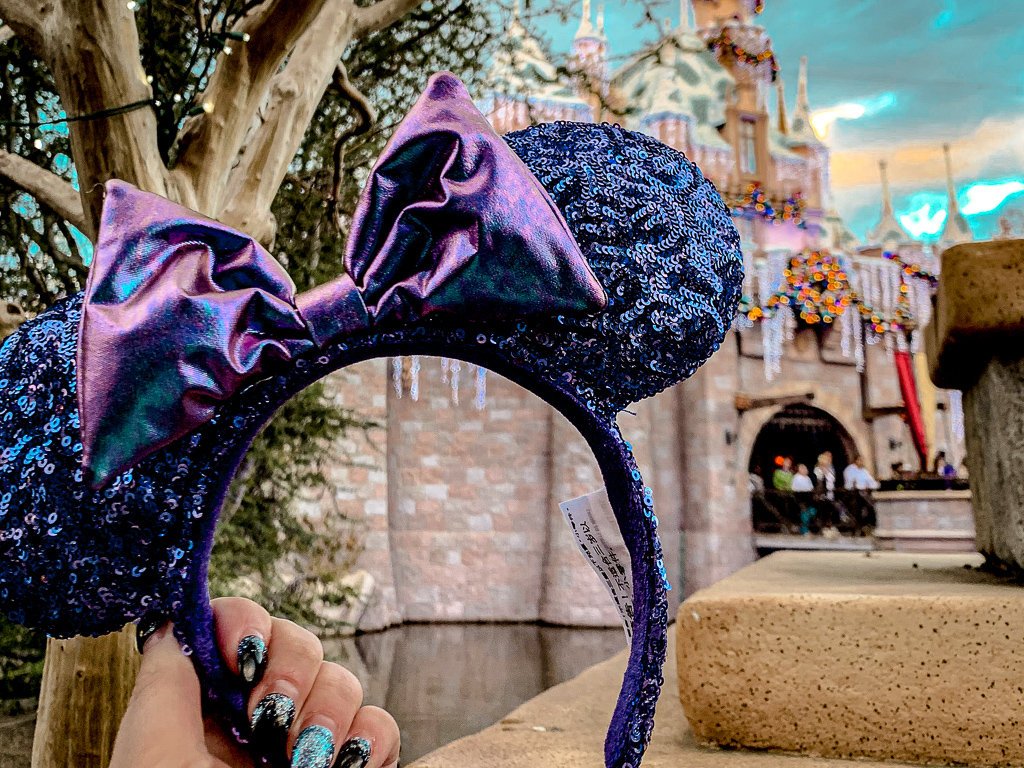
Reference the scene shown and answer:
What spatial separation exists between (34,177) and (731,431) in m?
7.81

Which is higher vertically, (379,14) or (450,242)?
(379,14)

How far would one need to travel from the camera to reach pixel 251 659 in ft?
1.50

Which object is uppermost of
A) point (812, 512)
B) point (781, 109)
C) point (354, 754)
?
point (781, 109)

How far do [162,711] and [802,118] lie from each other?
12204mm

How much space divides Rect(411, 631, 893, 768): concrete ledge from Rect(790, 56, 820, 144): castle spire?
1042cm

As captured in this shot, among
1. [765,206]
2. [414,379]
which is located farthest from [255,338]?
[765,206]

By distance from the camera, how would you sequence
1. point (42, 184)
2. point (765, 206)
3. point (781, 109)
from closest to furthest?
point (42, 184)
point (765, 206)
point (781, 109)

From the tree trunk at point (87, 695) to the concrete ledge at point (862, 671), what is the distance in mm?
742

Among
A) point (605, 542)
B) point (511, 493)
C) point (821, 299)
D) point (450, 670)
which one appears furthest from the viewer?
point (821, 299)

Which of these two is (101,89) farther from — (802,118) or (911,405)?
(802,118)

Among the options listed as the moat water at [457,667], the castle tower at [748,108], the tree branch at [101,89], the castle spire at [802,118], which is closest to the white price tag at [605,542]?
the tree branch at [101,89]

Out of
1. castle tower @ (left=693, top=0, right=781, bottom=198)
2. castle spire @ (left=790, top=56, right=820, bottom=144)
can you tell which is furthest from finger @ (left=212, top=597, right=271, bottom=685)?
castle spire @ (left=790, top=56, right=820, bottom=144)

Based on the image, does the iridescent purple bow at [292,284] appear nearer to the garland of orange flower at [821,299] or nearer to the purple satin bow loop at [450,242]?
the purple satin bow loop at [450,242]

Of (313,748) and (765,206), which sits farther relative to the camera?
(765,206)
